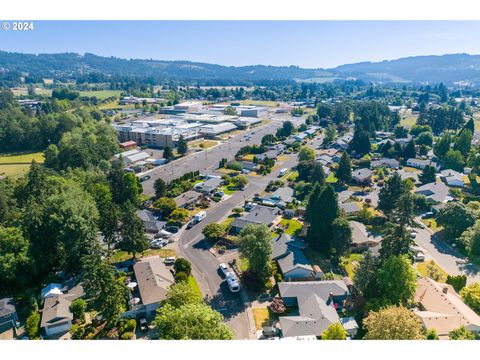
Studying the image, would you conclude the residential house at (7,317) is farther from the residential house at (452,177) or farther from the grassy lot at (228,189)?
the residential house at (452,177)

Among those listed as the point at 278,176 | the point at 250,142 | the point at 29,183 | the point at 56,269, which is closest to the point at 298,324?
the point at 56,269

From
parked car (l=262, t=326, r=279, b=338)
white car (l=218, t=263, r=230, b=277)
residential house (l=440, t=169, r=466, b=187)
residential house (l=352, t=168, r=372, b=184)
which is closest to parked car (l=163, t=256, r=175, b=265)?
white car (l=218, t=263, r=230, b=277)

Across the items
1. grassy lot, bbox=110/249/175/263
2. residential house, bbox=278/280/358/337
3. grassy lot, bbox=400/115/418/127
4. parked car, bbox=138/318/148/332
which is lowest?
parked car, bbox=138/318/148/332

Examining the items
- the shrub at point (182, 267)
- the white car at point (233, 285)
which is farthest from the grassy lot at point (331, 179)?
the shrub at point (182, 267)

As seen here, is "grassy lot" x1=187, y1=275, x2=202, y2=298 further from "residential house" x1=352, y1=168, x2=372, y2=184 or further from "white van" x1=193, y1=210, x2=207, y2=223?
"residential house" x1=352, y1=168, x2=372, y2=184

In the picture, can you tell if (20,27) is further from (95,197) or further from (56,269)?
(95,197)

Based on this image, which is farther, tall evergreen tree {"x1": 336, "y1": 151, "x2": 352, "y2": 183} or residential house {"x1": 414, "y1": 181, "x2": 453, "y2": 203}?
tall evergreen tree {"x1": 336, "y1": 151, "x2": 352, "y2": 183}
